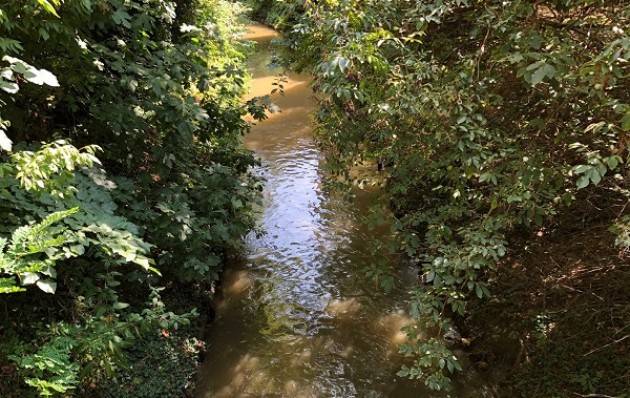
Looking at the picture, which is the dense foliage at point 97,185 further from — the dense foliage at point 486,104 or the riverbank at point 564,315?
the riverbank at point 564,315

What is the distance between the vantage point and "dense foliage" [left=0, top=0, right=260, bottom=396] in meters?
2.51

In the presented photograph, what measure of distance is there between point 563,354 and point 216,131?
4.09 meters

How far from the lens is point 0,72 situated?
88.9 inches

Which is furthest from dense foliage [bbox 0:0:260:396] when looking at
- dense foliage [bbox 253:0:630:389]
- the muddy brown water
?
dense foliage [bbox 253:0:630:389]

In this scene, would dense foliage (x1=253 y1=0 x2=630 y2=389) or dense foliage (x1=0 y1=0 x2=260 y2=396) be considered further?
dense foliage (x1=253 y1=0 x2=630 y2=389)

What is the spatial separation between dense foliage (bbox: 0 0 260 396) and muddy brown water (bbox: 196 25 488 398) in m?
0.79

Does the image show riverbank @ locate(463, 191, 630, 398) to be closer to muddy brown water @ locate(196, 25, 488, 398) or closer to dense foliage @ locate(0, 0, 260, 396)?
muddy brown water @ locate(196, 25, 488, 398)

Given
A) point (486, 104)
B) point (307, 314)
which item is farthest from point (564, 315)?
point (307, 314)

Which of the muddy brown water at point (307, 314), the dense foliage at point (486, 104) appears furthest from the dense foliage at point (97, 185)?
the dense foliage at point (486, 104)

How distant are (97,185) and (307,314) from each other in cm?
304

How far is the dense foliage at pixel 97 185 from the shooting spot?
2.51 m

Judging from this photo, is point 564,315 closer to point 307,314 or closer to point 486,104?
point 486,104

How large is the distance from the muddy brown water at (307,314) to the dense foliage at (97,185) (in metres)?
0.79

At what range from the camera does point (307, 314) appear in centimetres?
547
